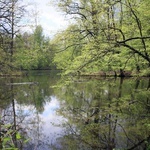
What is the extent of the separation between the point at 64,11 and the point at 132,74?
10627 millimetres

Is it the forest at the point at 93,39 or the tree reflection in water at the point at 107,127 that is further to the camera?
the forest at the point at 93,39

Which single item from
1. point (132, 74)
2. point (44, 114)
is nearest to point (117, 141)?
point (44, 114)

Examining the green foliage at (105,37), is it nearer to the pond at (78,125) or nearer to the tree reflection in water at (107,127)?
the pond at (78,125)

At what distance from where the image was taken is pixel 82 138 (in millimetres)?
6332

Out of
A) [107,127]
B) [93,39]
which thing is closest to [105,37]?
[93,39]

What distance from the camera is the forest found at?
871 cm

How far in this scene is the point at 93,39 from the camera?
8.97 meters

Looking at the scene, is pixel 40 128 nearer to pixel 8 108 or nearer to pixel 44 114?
pixel 44 114

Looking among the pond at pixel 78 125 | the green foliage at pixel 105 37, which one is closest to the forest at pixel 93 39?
the green foliage at pixel 105 37

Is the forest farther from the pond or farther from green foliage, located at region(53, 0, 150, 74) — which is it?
the pond

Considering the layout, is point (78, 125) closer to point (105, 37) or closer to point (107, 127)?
point (107, 127)

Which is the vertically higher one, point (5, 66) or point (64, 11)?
point (64, 11)

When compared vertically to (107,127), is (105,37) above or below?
above

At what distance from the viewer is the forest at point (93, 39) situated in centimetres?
871
